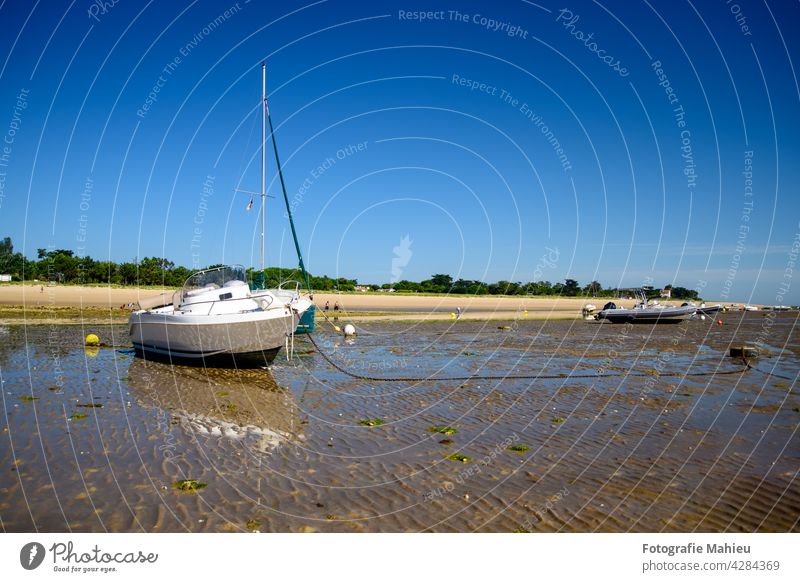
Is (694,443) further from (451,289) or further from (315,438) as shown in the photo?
(451,289)

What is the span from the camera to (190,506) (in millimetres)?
6648

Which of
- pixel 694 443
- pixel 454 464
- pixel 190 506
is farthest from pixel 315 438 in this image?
pixel 694 443

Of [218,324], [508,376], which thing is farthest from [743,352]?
[218,324]

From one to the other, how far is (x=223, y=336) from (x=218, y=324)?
1.48ft

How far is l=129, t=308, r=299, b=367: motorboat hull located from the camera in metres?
16.8

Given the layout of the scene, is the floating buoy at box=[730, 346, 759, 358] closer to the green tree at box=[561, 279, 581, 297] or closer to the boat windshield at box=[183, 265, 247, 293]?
the boat windshield at box=[183, 265, 247, 293]

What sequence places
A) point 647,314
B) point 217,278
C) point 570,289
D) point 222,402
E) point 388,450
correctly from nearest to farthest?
point 388,450, point 222,402, point 217,278, point 647,314, point 570,289

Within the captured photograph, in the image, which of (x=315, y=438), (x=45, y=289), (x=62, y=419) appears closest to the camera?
(x=315, y=438)

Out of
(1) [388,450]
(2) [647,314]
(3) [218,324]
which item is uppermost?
(3) [218,324]

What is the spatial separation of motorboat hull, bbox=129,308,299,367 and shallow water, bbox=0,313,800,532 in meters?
0.68

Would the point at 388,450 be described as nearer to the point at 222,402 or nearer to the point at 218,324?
the point at 222,402

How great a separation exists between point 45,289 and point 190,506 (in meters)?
60.7

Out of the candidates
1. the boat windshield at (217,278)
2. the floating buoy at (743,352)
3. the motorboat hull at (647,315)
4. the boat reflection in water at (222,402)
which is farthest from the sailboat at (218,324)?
the motorboat hull at (647,315)

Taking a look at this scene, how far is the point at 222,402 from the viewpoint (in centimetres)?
1301
